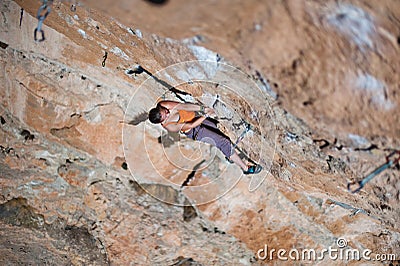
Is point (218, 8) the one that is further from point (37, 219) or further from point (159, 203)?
point (37, 219)

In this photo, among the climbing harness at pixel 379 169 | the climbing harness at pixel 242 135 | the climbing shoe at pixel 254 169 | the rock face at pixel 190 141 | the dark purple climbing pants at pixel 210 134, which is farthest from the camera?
the climbing shoe at pixel 254 169

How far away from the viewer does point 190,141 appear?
392 centimetres

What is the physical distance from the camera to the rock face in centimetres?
145

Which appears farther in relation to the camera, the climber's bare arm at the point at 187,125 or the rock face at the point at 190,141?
the climber's bare arm at the point at 187,125

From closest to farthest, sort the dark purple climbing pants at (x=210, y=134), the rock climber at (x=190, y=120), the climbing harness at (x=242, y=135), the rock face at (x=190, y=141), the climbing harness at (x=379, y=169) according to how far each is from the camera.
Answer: the rock face at (x=190, y=141) < the climbing harness at (x=379, y=169) < the climbing harness at (x=242, y=135) < the rock climber at (x=190, y=120) < the dark purple climbing pants at (x=210, y=134)

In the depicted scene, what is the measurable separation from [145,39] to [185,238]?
2747mm

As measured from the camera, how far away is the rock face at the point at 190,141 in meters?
1.45

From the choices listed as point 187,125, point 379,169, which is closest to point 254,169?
point 187,125

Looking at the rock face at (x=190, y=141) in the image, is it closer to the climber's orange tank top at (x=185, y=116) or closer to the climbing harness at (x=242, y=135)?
the climbing harness at (x=242, y=135)

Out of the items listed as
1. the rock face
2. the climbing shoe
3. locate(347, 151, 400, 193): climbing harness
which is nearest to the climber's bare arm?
the rock face

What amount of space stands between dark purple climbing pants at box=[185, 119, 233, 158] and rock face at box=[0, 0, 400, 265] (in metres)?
0.08

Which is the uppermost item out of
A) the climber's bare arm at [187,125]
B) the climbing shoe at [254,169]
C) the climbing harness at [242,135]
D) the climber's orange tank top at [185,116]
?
the climber's orange tank top at [185,116]

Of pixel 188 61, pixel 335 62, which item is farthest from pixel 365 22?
pixel 188 61

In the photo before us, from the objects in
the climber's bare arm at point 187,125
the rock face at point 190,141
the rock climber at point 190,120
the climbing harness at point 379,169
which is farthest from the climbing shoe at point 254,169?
the climbing harness at point 379,169
